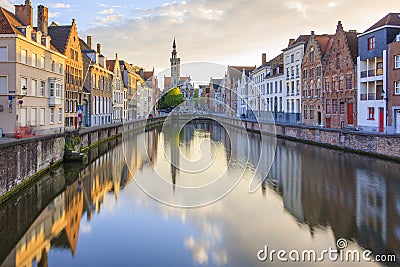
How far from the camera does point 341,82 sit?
33906 mm

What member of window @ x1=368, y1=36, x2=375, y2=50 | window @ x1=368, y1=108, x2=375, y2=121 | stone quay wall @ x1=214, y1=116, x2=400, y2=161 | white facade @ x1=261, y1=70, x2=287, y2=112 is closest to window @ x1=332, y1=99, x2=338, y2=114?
stone quay wall @ x1=214, y1=116, x2=400, y2=161

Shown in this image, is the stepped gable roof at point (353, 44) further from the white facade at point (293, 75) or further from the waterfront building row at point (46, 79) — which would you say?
the waterfront building row at point (46, 79)

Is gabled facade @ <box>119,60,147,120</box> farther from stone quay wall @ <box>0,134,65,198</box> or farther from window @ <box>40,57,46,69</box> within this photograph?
stone quay wall @ <box>0,134,65,198</box>

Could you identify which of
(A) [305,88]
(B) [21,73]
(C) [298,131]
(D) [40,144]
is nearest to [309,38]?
(A) [305,88]

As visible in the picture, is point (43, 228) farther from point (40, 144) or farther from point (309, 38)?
point (309, 38)

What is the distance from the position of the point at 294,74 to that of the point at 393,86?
814 inches

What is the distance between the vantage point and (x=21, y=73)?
23156 mm

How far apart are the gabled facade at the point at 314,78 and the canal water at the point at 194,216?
17.9 meters

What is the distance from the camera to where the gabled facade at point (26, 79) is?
881 inches

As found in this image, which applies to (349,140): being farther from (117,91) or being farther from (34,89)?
(117,91)

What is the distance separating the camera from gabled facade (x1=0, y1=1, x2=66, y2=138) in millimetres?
22375

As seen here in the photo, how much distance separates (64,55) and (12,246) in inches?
1013

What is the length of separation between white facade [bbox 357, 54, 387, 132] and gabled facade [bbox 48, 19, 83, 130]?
23.9 meters

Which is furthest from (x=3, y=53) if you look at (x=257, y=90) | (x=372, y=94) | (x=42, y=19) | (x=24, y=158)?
(x=257, y=90)
